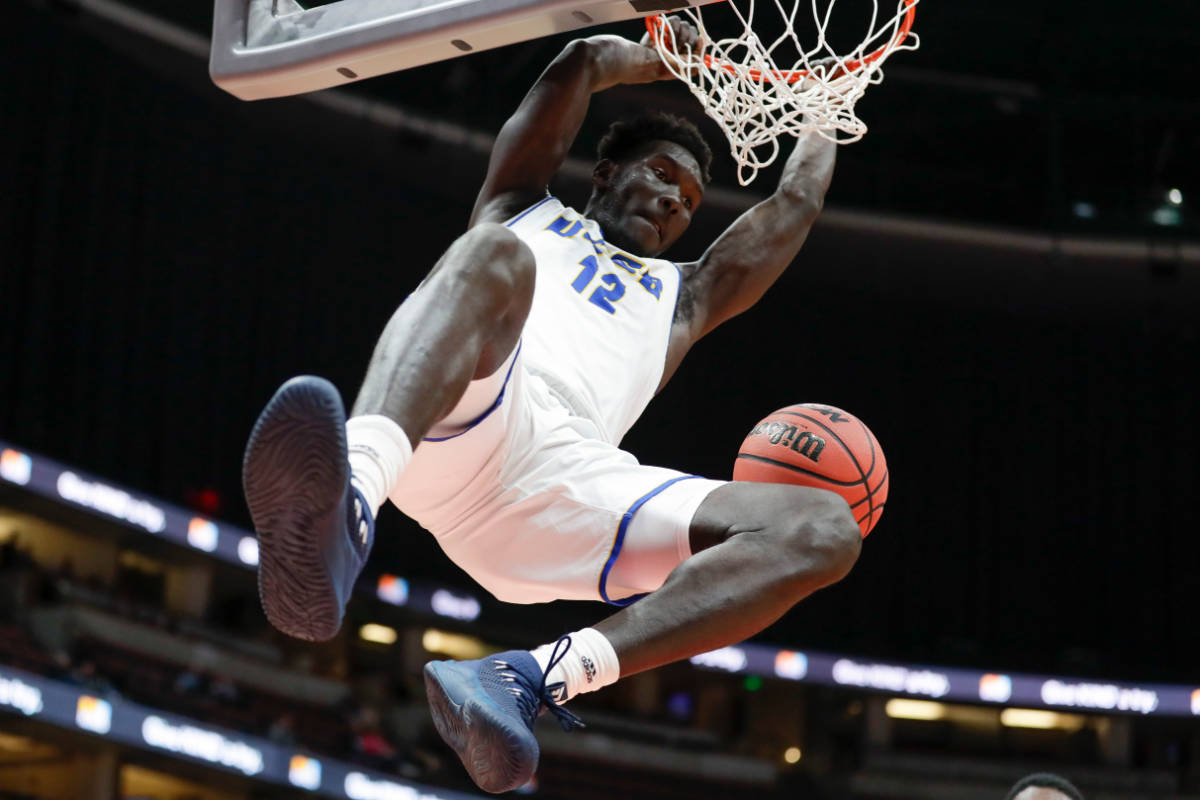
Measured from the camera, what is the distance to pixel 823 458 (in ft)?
11.0

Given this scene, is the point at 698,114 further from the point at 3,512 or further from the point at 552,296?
the point at 552,296

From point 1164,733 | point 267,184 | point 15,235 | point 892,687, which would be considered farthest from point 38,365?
point 1164,733

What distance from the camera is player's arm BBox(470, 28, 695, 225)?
3.91 meters

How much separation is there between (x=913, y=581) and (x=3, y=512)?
949cm

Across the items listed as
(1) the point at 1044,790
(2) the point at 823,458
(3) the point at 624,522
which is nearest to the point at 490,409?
(3) the point at 624,522

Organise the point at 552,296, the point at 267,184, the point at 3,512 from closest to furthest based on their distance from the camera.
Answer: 1. the point at 552,296
2. the point at 3,512
3. the point at 267,184

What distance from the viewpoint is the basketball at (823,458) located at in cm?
337

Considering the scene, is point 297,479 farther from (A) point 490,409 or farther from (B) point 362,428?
(A) point 490,409

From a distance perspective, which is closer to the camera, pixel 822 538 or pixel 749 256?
pixel 822 538

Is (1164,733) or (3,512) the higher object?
(3,512)

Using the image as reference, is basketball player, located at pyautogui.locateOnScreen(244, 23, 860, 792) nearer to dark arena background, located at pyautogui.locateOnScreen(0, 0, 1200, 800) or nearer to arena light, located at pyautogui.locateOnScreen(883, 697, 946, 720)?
dark arena background, located at pyautogui.locateOnScreen(0, 0, 1200, 800)

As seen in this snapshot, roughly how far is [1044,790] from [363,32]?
2.79 metres

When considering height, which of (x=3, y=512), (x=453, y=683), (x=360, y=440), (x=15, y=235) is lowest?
(x=453, y=683)

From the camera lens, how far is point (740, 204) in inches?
645
